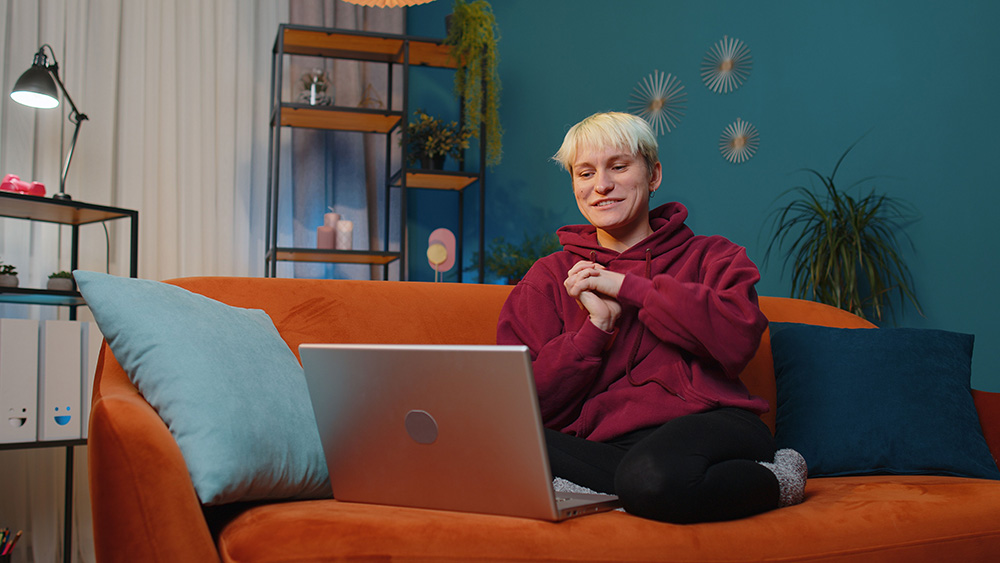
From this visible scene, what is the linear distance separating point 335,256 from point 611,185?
2.14m

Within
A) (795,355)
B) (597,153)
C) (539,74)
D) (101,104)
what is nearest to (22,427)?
(101,104)

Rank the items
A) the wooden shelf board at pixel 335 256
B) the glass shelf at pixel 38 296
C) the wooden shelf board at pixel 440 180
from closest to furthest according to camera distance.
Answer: the glass shelf at pixel 38 296
the wooden shelf board at pixel 335 256
the wooden shelf board at pixel 440 180

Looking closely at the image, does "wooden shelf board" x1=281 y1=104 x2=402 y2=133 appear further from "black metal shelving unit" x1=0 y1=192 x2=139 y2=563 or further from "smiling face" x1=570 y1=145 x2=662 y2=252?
"smiling face" x1=570 y1=145 x2=662 y2=252

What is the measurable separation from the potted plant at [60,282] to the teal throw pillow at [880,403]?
220 centimetres

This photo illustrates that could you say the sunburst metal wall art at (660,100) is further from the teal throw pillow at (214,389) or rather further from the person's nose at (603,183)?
the teal throw pillow at (214,389)

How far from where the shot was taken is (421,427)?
3.46 ft

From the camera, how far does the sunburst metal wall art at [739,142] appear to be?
10.2 feet

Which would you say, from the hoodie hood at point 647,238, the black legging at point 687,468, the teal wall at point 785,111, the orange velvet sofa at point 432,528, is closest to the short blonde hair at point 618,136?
the hoodie hood at point 647,238

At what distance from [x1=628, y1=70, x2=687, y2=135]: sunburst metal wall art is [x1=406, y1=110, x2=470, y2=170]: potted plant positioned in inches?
32.1

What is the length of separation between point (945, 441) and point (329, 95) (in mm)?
2836

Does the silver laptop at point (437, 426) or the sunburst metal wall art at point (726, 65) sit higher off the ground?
the sunburst metal wall art at point (726, 65)

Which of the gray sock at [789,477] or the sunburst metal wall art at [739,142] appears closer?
the gray sock at [789,477]

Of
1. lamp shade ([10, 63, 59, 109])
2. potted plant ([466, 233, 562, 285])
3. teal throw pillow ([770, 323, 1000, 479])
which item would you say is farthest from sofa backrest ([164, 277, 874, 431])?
potted plant ([466, 233, 562, 285])

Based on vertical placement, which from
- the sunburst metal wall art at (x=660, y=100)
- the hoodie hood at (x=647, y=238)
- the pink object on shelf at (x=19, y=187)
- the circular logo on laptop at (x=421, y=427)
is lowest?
the circular logo on laptop at (x=421, y=427)
